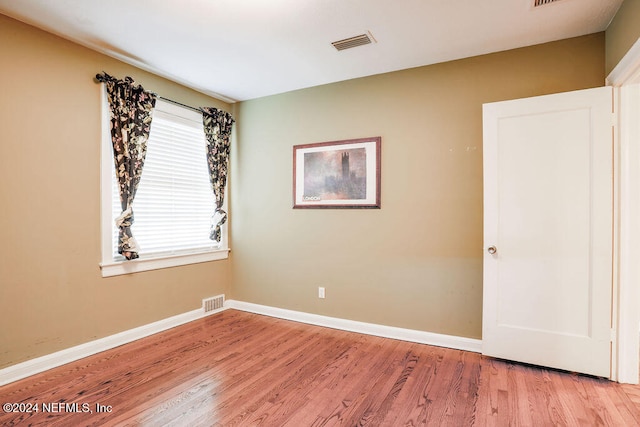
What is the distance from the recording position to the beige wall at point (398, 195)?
292 cm

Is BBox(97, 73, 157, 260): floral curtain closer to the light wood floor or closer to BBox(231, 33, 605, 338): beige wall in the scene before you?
the light wood floor

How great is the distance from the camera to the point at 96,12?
234 cm

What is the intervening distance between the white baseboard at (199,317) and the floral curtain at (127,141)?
78cm

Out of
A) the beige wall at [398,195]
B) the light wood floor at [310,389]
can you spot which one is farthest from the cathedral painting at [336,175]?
the light wood floor at [310,389]

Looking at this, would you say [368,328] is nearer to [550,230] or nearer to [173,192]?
[550,230]

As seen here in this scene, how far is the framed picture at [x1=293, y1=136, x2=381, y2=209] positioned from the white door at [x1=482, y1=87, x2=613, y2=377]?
1075 mm

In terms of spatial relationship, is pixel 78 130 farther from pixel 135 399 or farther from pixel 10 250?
pixel 135 399

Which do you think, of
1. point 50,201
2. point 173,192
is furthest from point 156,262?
point 50,201

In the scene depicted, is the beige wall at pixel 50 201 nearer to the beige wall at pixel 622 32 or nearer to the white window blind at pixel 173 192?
the white window blind at pixel 173 192

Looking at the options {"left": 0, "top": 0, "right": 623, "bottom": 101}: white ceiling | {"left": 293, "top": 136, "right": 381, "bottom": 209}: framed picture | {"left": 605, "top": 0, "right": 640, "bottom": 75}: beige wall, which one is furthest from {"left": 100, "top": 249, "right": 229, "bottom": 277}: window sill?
{"left": 605, "top": 0, "right": 640, "bottom": 75}: beige wall

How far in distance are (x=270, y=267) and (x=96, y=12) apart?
284 cm

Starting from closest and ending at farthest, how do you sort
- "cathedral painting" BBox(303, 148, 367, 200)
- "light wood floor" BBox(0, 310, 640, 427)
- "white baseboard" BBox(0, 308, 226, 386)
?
"light wood floor" BBox(0, 310, 640, 427) → "white baseboard" BBox(0, 308, 226, 386) → "cathedral painting" BBox(303, 148, 367, 200)

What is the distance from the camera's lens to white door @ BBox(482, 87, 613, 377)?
240 centimetres

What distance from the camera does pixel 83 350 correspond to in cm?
277
